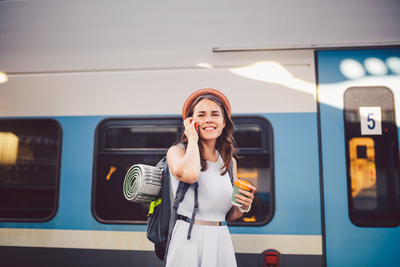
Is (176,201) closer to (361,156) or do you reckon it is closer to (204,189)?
(204,189)

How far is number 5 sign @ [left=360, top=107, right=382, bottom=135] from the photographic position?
2.08 metres

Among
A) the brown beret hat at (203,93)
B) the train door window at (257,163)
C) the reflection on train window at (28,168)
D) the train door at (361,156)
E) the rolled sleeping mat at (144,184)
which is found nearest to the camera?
the rolled sleeping mat at (144,184)

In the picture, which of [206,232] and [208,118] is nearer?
[206,232]

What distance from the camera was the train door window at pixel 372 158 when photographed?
2025 mm

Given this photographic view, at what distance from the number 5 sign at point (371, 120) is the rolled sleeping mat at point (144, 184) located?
5.61 ft

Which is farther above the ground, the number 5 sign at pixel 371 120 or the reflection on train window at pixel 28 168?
the number 5 sign at pixel 371 120

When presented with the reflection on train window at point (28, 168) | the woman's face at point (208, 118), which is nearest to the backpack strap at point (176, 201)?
the woman's face at point (208, 118)

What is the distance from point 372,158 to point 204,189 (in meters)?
1.53

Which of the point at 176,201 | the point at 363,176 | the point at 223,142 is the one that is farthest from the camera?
the point at 363,176

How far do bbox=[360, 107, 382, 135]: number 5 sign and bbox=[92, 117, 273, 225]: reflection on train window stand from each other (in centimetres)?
76

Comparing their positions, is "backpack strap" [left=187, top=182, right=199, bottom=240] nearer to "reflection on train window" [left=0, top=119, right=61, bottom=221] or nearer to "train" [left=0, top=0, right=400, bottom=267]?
"train" [left=0, top=0, right=400, bottom=267]

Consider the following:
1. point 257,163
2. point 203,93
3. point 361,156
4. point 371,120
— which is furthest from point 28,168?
point 371,120

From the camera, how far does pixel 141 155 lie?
2.27 metres

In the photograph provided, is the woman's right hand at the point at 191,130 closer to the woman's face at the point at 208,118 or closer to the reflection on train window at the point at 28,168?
the woman's face at the point at 208,118
